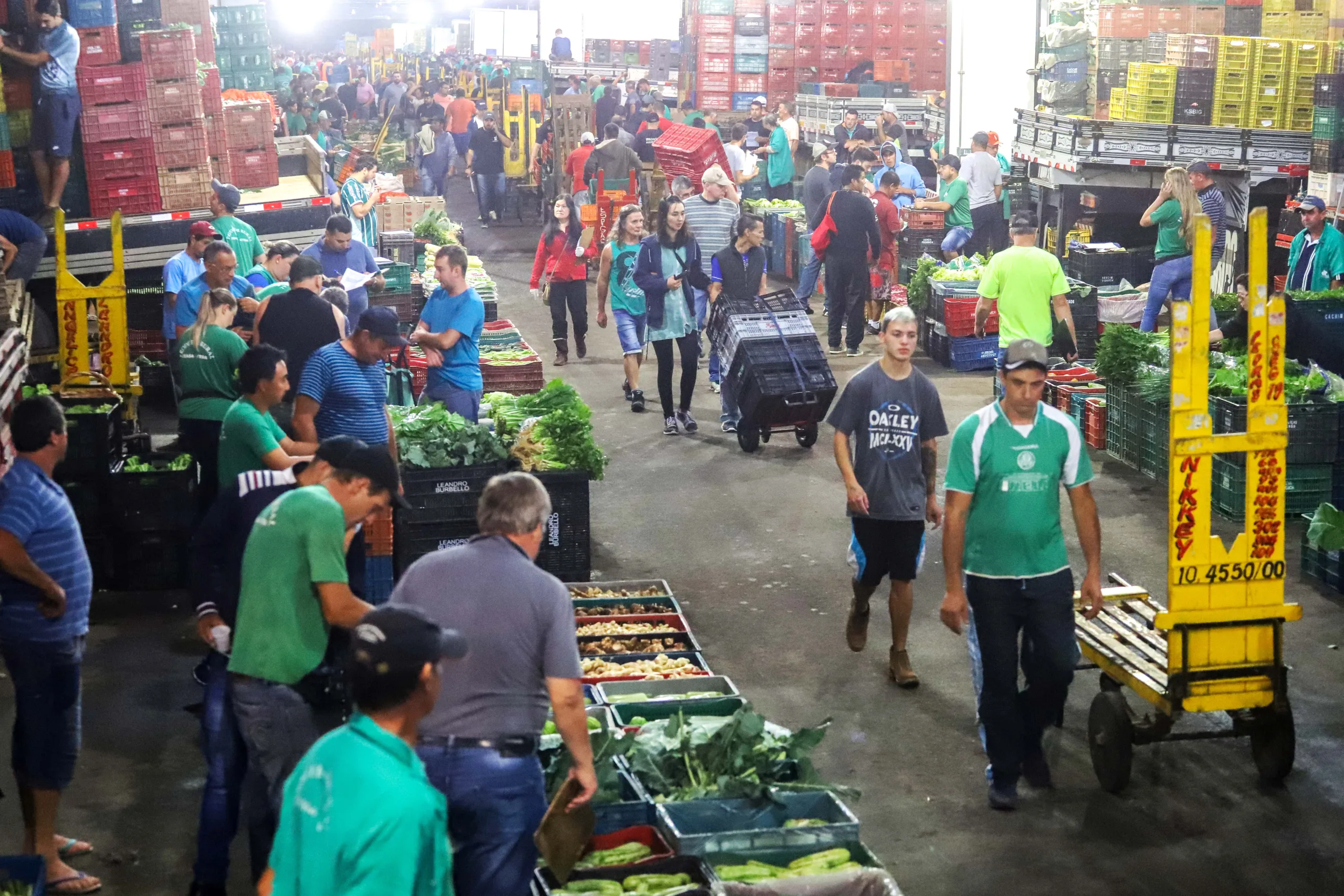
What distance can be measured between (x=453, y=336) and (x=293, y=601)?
517 cm

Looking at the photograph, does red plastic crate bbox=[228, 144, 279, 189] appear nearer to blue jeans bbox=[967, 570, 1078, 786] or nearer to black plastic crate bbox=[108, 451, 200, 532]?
black plastic crate bbox=[108, 451, 200, 532]

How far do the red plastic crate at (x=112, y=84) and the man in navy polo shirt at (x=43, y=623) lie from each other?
357 inches

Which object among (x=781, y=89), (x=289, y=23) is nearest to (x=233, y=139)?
(x=781, y=89)

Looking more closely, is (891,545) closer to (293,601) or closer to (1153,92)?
(293,601)

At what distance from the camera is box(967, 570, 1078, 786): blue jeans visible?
6.60m

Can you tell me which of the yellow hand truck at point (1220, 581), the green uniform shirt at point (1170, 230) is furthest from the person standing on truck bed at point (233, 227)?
the yellow hand truck at point (1220, 581)

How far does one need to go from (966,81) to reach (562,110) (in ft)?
23.9

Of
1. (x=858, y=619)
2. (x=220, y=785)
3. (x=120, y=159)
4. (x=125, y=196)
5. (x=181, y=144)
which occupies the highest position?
(x=181, y=144)

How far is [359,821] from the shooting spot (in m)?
3.35

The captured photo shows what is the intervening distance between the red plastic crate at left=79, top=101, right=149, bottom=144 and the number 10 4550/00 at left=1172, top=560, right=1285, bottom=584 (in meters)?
11.1

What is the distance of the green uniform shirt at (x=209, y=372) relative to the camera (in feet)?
29.5

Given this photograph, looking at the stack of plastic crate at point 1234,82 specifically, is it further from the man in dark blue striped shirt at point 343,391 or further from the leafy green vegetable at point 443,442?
the man in dark blue striped shirt at point 343,391

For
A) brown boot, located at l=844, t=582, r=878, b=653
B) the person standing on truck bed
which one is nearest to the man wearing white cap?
the person standing on truck bed

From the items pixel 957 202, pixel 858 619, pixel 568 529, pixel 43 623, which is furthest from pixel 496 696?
pixel 957 202
